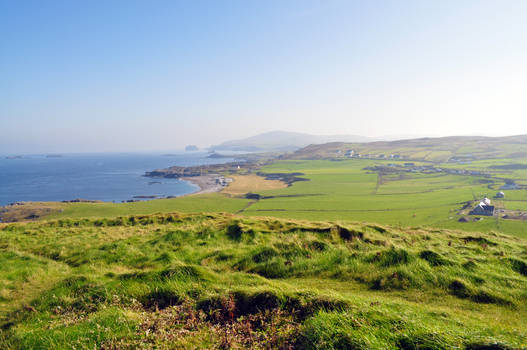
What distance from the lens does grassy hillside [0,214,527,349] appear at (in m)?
5.12

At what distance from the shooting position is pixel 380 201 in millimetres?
88688

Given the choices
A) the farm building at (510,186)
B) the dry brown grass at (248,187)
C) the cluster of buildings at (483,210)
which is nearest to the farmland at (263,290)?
the cluster of buildings at (483,210)

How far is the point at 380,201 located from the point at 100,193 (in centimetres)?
12983

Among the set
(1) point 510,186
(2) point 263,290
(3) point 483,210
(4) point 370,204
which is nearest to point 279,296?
(2) point 263,290

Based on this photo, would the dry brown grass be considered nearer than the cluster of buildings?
No

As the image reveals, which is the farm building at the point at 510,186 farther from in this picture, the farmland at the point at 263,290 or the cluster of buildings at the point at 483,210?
the farmland at the point at 263,290

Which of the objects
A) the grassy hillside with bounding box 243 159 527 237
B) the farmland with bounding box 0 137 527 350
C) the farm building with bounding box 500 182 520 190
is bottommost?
the grassy hillside with bounding box 243 159 527 237

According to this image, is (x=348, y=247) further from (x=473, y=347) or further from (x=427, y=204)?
(x=427, y=204)

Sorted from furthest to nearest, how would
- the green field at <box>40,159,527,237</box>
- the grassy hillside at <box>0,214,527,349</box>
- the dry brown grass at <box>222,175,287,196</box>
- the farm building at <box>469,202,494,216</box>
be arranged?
the dry brown grass at <box>222,175,287,196</box>
the farm building at <box>469,202,494,216</box>
the green field at <box>40,159,527,237</box>
the grassy hillside at <box>0,214,527,349</box>

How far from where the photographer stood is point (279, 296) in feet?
21.9

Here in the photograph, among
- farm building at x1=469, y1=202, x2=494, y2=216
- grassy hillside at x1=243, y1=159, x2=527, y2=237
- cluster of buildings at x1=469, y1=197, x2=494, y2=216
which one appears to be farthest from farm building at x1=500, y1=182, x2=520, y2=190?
farm building at x1=469, y1=202, x2=494, y2=216

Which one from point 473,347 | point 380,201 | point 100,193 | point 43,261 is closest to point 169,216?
point 43,261

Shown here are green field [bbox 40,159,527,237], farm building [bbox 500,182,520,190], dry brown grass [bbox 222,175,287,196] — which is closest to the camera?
green field [bbox 40,159,527,237]

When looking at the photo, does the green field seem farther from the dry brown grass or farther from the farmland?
the farmland
